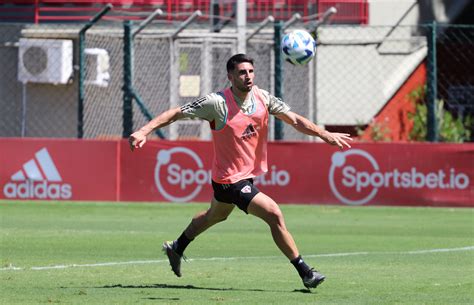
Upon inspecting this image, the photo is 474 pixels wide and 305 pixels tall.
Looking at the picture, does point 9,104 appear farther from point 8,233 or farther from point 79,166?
point 8,233

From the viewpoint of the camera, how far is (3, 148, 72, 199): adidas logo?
1962 centimetres

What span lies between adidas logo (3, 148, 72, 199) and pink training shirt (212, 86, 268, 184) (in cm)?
980

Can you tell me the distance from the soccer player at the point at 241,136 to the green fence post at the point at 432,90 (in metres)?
9.64

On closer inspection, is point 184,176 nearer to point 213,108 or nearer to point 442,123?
point 442,123

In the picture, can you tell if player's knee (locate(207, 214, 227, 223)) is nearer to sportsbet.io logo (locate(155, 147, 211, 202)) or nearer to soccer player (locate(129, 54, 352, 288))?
soccer player (locate(129, 54, 352, 288))

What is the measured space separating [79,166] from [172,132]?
221 inches

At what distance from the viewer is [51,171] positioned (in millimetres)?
19672

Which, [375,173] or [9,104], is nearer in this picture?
[375,173]

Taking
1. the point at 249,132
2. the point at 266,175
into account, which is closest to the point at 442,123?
the point at 266,175

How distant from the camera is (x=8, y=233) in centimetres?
1451

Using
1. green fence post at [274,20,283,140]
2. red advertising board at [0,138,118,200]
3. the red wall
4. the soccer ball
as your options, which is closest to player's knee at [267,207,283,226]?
the soccer ball

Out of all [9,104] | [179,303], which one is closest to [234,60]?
[179,303]

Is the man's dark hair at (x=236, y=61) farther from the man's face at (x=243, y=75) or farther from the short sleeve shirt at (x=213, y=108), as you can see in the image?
the short sleeve shirt at (x=213, y=108)

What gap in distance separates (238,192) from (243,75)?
100 centimetres
